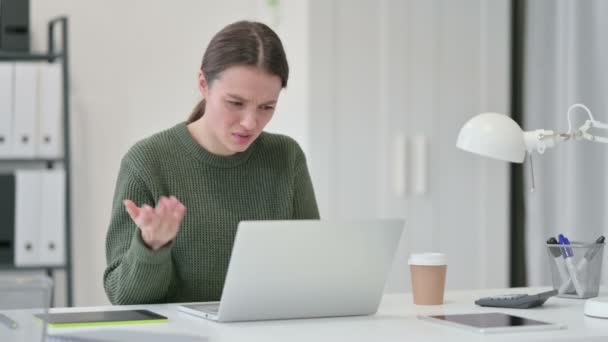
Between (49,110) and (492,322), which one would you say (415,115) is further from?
(492,322)

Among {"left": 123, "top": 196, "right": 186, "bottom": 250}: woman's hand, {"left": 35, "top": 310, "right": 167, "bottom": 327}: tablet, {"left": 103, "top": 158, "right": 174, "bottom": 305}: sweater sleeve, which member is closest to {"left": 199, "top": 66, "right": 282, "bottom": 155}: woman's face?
{"left": 103, "top": 158, "right": 174, "bottom": 305}: sweater sleeve

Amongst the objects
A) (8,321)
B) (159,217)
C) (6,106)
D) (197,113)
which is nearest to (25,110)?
(6,106)

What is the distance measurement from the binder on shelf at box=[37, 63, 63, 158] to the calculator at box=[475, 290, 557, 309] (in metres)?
1.96

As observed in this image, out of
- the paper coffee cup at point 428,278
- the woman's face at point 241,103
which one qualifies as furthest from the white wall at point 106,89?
the paper coffee cup at point 428,278

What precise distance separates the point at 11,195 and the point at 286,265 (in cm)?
201

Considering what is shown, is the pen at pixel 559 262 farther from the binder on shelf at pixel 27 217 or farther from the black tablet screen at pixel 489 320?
the binder on shelf at pixel 27 217

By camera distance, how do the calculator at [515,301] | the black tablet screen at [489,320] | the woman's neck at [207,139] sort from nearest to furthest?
the black tablet screen at [489,320] < the calculator at [515,301] < the woman's neck at [207,139]

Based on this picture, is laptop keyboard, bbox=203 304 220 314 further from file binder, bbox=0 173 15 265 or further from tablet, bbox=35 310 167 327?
file binder, bbox=0 173 15 265

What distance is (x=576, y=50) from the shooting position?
3.12 metres

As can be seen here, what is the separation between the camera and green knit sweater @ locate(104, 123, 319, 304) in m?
1.90

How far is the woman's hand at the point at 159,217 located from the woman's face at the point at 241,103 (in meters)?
0.39

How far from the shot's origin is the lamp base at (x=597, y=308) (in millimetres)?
1687

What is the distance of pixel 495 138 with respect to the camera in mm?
1877

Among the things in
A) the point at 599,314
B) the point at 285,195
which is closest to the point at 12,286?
the point at 599,314
